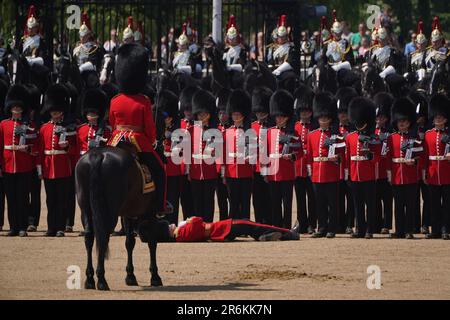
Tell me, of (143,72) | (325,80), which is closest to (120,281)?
(143,72)

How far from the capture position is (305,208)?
17781 mm

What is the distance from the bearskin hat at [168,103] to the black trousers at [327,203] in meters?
1.85

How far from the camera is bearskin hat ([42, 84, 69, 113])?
57.1ft

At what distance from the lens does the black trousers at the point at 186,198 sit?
18.1 m

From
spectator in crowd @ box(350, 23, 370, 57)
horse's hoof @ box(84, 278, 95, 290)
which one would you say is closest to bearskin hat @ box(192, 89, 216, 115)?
horse's hoof @ box(84, 278, 95, 290)

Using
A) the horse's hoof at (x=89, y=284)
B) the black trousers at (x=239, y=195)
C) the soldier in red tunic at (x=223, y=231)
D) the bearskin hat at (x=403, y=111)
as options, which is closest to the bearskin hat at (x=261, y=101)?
the black trousers at (x=239, y=195)

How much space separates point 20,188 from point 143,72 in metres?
3.92

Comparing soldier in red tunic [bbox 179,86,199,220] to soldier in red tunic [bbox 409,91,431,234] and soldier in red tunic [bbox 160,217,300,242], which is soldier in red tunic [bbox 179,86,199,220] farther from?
soldier in red tunic [bbox 409,91,431,234]

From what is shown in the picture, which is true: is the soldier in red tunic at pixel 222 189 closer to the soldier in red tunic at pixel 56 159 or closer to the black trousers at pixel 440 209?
the soldier in red tunic at pixel 56 159

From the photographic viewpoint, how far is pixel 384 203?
695 inches

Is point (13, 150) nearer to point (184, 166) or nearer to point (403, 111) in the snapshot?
point (184, 166)

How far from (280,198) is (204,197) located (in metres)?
0.83

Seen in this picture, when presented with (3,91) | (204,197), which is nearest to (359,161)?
(204,197)
